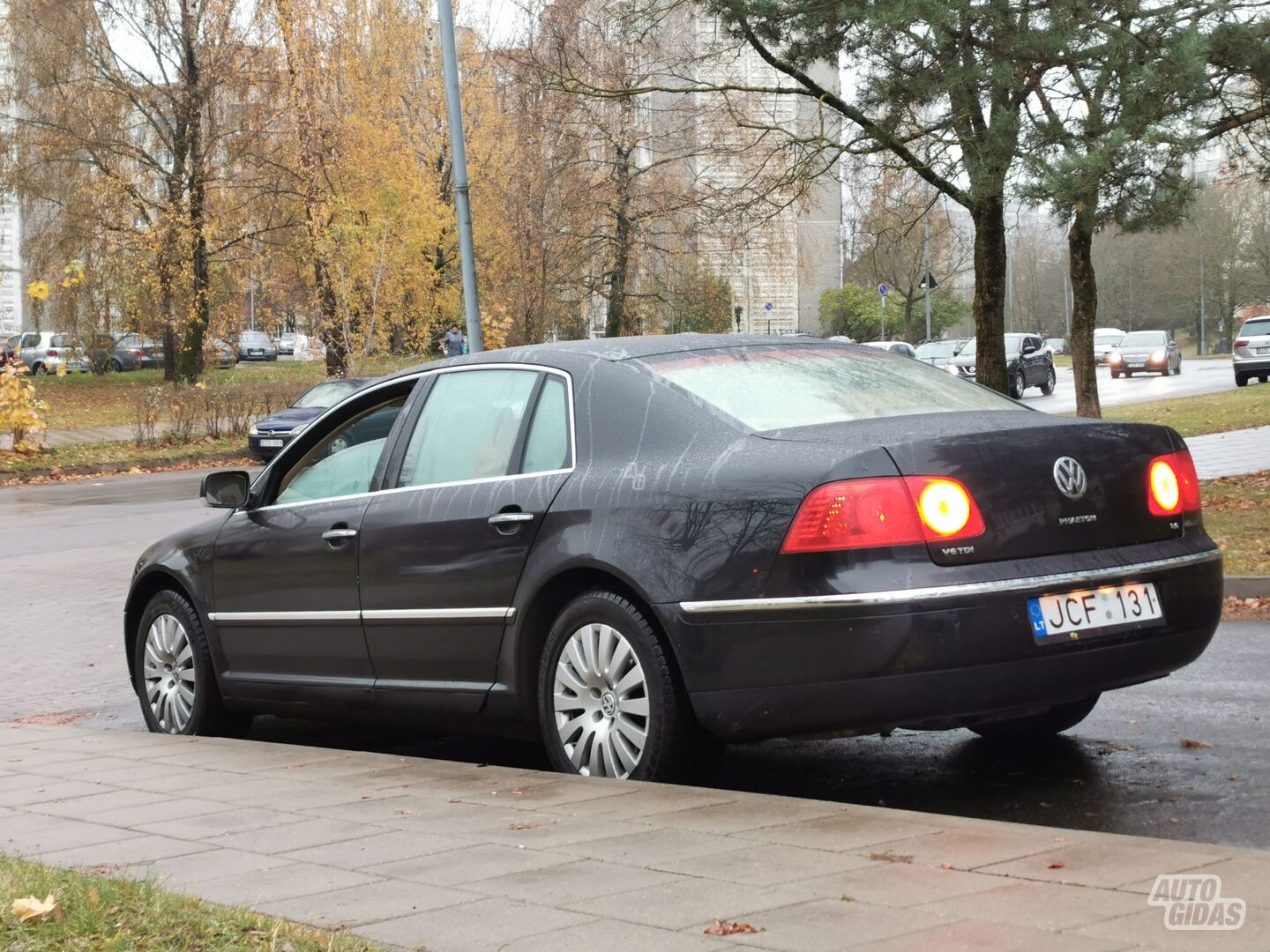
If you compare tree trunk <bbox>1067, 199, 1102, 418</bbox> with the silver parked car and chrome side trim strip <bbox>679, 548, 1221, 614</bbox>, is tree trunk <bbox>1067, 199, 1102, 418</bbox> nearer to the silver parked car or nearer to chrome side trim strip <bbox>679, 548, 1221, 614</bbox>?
chrome side trim strip <bbox>679, 548, 1221, 614</bbox>

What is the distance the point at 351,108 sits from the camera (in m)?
41.5

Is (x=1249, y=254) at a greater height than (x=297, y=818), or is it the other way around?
(x=1249, y=254)

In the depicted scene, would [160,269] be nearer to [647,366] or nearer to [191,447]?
[191,447]

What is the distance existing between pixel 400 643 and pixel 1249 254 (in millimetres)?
89372

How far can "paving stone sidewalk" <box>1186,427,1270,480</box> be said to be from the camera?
19.5m

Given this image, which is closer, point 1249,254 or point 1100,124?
point 1100,124

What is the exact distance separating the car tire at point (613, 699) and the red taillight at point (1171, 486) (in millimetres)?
1711

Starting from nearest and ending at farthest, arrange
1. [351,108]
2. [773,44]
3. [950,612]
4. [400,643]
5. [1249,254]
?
[950,612] → [400,643] → [773,44] → [351,108] → [1249,254]

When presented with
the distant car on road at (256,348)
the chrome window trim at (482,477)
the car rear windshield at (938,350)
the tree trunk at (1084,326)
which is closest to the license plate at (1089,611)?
the chrome window trim at (482,477)

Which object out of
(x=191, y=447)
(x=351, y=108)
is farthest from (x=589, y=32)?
(x=191, y=447)

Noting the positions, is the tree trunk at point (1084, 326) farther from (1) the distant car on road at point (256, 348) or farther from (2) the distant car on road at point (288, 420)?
(1) the distant car on road at point (256, 348)

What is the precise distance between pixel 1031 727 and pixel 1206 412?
28.1 m

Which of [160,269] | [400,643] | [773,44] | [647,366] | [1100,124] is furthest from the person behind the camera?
[160,269]

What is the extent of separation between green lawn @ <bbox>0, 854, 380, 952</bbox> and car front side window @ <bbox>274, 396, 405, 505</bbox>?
296 centimetres
